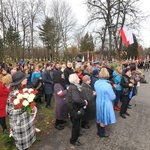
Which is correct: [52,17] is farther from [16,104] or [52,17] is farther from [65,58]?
[16,104]

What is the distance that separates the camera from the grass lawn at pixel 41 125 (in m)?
4.26

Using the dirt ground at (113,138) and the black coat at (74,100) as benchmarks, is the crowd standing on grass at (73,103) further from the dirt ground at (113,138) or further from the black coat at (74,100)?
the dirt ground at (113,138)

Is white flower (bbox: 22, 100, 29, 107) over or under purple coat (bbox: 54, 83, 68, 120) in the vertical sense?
over

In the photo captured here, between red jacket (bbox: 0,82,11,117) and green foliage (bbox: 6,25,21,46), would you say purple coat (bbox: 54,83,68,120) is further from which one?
green foliage (bbox: 6,25,21,46)

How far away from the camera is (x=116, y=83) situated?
263 inches

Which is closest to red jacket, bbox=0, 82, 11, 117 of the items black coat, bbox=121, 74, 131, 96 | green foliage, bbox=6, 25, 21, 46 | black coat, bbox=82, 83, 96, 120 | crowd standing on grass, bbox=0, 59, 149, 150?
crowd standing on grass, bbox=0, 59, 149, 150

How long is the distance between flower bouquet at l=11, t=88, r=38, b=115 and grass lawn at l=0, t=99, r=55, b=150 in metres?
1.27

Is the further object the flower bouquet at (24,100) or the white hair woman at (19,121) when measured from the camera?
the white hair woman at (19,121)

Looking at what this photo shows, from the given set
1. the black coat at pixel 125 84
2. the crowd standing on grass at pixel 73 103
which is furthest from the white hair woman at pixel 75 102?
the black coat at pixel 125 84

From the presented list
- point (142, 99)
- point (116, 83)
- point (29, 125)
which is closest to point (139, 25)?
point (142, 99)

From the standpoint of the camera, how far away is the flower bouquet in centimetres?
341

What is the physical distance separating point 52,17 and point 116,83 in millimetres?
31483

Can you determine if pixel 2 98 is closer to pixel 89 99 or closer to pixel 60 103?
pixel 60 103

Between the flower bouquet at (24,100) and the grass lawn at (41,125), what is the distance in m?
1.27
